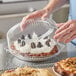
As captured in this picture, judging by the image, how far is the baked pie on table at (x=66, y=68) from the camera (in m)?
0.80

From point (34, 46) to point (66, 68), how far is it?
194 mm

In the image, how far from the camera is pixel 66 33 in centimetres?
90

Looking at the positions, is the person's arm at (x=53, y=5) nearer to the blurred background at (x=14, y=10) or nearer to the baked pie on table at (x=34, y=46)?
the baked pie on table at (x=34, y=46)

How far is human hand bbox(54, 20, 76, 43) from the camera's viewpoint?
90 centimetres

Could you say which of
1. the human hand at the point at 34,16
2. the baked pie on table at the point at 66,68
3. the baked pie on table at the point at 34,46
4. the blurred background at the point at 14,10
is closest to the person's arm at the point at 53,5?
the human hand at the point at 34,16

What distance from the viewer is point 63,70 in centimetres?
82

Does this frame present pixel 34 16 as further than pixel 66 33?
Yes

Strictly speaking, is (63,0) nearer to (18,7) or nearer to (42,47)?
(42,47)

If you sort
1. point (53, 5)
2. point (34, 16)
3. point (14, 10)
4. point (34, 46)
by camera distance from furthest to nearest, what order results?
point (14, 10)
point (53, 5)
point (34, 16)
point (34, 46)

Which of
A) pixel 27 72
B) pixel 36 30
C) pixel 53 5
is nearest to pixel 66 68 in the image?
pixel 27 72

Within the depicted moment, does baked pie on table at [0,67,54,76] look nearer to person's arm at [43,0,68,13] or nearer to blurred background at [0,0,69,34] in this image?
person's arm at [43,0,68,13]

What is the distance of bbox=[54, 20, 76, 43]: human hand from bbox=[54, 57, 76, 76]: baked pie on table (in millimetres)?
78

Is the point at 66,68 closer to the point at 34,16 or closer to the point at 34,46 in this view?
the point at 34,46

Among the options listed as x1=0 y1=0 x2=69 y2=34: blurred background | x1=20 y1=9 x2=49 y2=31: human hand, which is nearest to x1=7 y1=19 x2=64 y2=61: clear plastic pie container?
x1=20 y1=9 x2=49 y2=31: human hand
